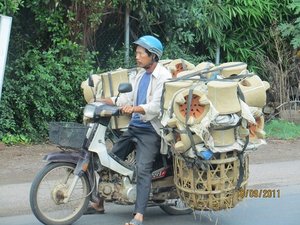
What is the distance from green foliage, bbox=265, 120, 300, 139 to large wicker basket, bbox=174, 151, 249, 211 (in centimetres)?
609

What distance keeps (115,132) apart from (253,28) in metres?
7.37

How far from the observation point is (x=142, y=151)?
5777 mm

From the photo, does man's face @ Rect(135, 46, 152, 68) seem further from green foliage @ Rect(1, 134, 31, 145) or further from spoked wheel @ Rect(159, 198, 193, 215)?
green foliage @ Rect(1, 134, 31, 145)

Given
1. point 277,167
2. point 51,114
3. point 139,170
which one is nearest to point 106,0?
point 51,114

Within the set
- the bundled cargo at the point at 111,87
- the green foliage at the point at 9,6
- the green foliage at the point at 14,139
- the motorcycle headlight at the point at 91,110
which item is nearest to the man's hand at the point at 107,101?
the motorcycle headlight at the point at 91,110

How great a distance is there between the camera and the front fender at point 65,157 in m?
5.59

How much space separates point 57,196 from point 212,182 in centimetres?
147

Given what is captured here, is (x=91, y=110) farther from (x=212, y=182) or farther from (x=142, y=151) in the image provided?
(x=212, y=182)

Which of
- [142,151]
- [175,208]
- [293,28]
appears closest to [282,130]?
[293,28]

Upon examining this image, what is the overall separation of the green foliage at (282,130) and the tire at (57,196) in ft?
20.8

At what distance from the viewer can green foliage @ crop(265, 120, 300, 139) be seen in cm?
1148

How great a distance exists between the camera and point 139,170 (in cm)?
571
